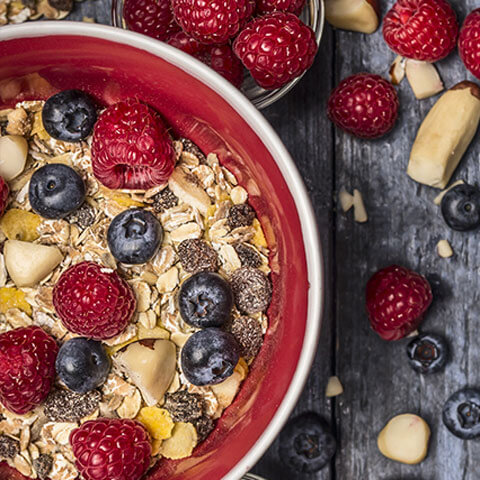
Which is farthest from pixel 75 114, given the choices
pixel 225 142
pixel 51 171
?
pixel 225 142

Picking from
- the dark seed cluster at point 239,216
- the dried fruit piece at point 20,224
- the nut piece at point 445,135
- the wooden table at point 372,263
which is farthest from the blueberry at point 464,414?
the dried fruit piece at point 20,224

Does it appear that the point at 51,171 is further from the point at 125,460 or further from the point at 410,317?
the point at 410,317

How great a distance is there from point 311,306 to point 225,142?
A: 25cm

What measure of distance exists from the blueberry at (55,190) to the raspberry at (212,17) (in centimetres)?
23

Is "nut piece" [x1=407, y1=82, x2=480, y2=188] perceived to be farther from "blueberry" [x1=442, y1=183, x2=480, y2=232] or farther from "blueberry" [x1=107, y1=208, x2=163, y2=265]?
"blueberry" [x1=107, y1=208, x2=163, y2=265]

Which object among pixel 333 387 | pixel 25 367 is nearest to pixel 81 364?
pixel 25 367

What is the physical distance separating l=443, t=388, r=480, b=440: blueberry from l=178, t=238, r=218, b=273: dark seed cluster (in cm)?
41

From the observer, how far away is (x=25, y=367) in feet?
2.84

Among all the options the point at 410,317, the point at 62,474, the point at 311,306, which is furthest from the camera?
the point at 410,317

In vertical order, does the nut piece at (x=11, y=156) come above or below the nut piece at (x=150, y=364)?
above

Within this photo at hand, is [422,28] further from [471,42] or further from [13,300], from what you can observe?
[13,300]

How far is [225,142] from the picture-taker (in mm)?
940

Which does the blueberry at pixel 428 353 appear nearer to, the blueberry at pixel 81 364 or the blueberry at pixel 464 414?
the blueberry at pixel 464 414

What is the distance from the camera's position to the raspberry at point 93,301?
0.86 metres
